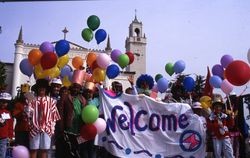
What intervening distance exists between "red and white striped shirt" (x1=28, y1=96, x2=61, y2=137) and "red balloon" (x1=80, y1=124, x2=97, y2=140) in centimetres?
50

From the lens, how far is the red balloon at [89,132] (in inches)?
251

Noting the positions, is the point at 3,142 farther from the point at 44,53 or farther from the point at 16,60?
the point at 16,60

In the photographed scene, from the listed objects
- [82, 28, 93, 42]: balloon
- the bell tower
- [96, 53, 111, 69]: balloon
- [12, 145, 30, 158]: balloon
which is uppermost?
the bell tower

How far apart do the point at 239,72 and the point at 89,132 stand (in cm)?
306

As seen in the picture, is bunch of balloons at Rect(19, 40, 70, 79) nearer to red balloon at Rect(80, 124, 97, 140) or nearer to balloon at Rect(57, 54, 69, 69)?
balloon at Rect(57, 54, 69, 69)

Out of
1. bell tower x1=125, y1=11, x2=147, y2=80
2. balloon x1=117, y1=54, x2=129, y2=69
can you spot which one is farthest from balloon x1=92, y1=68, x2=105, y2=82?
bell tower x1=125, y1=11, x2=147, y2=80

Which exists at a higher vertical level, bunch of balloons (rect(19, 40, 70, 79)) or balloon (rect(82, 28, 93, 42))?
balloon (rect(82, 28, 93, 42))

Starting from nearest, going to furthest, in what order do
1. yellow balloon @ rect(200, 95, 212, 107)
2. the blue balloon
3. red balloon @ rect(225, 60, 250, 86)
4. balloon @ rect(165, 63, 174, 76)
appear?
1. red balloon @ rect(225, 60, 250, 86)
2. yellow balloon @ rect(200, 95, 212, 107)
3. the blue balloon
4. balloon @ rect(165, 63, 174, 76)

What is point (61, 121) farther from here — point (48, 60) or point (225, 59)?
point (225, 59)

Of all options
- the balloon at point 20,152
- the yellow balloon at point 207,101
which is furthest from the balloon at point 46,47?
the yellow balloon at point 207,101

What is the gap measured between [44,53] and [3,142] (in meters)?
1.94

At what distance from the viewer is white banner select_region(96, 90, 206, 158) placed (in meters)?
7.09

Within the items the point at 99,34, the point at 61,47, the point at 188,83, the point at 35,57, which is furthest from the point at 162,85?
the point at 35,57

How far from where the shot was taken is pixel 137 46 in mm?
53125
